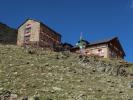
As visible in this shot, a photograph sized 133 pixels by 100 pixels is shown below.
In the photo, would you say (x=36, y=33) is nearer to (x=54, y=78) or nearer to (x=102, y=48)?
(x=102, y=48)

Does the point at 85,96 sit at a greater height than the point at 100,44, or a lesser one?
lesser

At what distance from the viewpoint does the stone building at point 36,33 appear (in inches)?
3036

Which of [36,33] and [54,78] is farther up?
[36,33]

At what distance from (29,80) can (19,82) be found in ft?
4.41

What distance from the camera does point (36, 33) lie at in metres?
77.8

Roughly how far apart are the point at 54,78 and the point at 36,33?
39.8m

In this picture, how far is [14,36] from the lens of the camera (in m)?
89.3

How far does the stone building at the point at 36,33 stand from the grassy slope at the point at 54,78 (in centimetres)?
2516

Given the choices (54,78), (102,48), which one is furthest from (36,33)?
(54,78)

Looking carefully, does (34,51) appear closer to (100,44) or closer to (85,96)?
(85,96)

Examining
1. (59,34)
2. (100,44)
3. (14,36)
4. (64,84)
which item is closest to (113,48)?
(100,44)

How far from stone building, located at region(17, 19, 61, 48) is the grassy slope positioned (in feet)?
82.5

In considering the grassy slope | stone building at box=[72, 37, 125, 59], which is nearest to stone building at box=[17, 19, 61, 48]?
stone building at box=[72, 37, 125, 59]

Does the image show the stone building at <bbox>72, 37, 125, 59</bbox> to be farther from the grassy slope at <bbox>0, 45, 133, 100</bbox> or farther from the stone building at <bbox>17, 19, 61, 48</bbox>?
the grassy slope at <bbox>0, 45, 133, 100</bbox>
